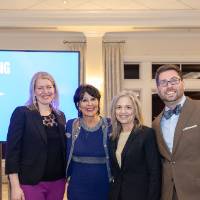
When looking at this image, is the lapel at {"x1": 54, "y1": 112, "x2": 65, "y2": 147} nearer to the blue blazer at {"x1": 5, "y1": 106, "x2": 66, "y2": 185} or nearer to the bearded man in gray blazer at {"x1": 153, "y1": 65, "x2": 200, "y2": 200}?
the blue blazer at {"x1": 5, "y1": 106, "x2": 66, "y2": 185}

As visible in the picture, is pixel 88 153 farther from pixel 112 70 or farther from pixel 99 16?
pixel 112 70

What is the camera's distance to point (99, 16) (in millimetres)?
7328

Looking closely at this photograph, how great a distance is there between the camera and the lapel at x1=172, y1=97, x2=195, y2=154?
233cm

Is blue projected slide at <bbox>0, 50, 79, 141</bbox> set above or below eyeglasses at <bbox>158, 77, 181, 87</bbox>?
above

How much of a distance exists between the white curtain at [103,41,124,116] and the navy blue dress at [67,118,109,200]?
17.7 feet

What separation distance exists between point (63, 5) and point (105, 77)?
1933mm

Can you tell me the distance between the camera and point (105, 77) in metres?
8.08

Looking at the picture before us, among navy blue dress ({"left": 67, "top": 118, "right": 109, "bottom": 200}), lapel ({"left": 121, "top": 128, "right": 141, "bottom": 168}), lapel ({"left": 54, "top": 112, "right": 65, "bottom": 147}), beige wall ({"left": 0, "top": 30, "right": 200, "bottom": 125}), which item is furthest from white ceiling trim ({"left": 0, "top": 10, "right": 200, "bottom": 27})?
lapel ({"left": 121, "top": 128, "right": 141, "bottom": 168})

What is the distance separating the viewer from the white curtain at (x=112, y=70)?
8.05 meters

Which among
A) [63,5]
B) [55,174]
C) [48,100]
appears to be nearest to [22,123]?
[48,100]

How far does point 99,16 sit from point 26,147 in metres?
5.07

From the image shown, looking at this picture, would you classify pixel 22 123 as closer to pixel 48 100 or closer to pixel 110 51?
pixel 48 100

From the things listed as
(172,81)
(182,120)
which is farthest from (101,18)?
(182,120)

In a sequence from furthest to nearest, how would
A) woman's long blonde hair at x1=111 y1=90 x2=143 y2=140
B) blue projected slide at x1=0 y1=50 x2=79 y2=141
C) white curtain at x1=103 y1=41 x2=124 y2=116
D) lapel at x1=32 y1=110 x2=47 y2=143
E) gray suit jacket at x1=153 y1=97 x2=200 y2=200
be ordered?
white curtain at x1=103 y1=41 x2=124 y2=116, blue projected slide at x1=0 y1=50 x2=79 y2=141, lapel at x1=32 y1=110 x2=47 y2=143, woman's long blonde hair at x1=111 y1=90 x2=143 y2=140, gray suit jacket at x1=153 y1=97 x2=200 y2=200
